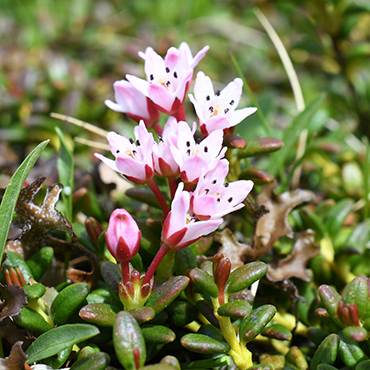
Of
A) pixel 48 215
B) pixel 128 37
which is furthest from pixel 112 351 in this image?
pixel 128 37

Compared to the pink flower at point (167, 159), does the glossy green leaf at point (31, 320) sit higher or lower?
lower

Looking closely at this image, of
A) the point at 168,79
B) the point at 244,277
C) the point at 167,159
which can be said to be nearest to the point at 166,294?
the point at 244,277

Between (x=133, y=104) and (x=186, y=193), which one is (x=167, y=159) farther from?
(x=133, y=104)

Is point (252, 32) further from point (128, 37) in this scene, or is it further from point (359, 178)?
point (359, 178)

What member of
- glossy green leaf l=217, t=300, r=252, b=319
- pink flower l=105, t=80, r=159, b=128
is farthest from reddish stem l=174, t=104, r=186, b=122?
glossy green leaf l=217, t=300, r=252, b=319

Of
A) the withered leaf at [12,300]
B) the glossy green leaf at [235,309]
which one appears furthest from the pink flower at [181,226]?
the withered leaf at [12,300]

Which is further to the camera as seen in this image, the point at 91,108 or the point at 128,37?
the point at 128,37

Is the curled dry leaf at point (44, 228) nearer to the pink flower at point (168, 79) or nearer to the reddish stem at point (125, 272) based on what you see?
the reddish stem at point (125, 272)
